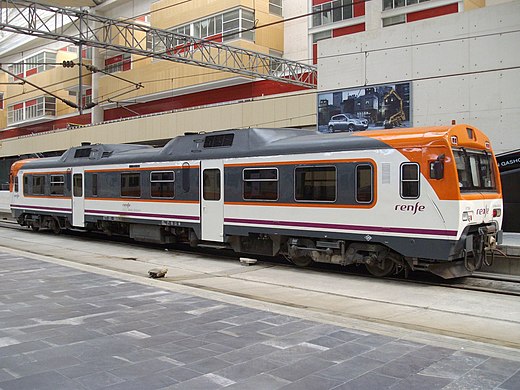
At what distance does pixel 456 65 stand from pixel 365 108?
11.0 feet

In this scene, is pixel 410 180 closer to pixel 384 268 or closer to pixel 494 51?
pixel 384 268

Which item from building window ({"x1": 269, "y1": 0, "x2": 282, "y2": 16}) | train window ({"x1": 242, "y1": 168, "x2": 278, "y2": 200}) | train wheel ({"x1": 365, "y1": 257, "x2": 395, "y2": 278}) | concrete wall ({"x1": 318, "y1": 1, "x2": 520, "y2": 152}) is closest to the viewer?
train wheel ({"x1": 365, "y1": 257, "x2": 395, "y2": 278})

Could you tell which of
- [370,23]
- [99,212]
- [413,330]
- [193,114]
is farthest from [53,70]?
[413,330]

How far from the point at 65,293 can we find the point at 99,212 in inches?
376

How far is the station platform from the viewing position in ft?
16.4

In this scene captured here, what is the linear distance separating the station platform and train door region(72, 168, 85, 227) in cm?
783

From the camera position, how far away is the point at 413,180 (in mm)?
10234

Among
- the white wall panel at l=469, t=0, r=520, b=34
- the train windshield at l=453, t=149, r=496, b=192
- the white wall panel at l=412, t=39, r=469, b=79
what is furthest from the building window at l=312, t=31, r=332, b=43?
the train windshield at l=453, t=149, r=496, b=192

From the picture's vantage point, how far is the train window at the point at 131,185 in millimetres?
16328

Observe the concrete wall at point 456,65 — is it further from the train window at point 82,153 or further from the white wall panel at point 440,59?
the train window at point 82,153

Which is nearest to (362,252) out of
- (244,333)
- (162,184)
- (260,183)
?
(260,183)

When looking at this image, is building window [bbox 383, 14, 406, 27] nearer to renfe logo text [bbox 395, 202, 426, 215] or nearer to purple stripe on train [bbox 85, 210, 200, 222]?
purple stripe on train [bbox 85, 210, 200, 222]

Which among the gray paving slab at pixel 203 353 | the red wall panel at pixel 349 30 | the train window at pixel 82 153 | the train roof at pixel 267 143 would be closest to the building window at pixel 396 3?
the red wall panel at pixel 349 30

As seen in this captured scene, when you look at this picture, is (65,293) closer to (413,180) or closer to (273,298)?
(273,298)
